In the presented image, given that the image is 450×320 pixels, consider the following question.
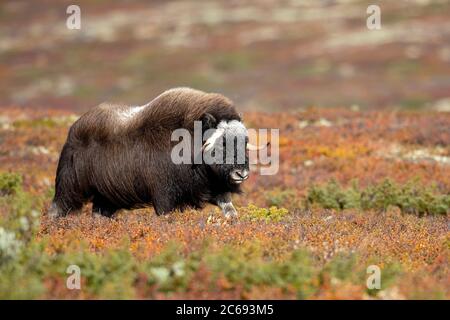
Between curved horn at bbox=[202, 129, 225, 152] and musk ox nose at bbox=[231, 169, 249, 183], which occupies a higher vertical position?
curved horn at bbox=[202, 129, 225, 152]

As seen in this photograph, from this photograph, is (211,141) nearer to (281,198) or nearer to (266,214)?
(266,214)

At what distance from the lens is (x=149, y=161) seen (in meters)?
10.3

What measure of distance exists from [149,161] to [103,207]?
1534mm

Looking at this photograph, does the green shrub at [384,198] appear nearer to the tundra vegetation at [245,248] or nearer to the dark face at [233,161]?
the tundra vegetation at [245,248]

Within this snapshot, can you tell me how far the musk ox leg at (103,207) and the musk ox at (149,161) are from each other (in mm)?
16

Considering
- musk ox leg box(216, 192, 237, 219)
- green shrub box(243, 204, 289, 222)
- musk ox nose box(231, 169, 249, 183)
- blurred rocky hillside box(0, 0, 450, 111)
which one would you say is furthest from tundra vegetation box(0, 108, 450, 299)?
blurred rocky hillside box(0, 0, 450, 111)

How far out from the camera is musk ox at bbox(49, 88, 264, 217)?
10.2 metres

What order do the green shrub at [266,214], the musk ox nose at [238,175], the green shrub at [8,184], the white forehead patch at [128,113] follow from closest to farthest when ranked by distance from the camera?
the musk ox nose at [238,175], the green shrub at [266,214], the white forehead patch at [128,113], the green shrub at [8,184]

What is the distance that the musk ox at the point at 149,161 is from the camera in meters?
10.2

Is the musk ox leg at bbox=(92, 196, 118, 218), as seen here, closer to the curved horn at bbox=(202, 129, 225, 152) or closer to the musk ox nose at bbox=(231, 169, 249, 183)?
the curved horn at bbox=(202, 129, 225, 152)

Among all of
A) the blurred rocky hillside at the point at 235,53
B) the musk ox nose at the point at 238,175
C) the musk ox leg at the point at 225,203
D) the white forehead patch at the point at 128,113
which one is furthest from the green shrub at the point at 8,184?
the blurred rocky hillside at the point at 235,53

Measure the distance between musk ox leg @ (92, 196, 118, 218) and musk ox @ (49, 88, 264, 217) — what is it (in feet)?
0.05

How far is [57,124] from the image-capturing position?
20.5 meters

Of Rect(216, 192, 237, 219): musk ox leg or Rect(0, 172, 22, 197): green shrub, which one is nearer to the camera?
Rect(216, 192, 237, 219): musk ox leg
